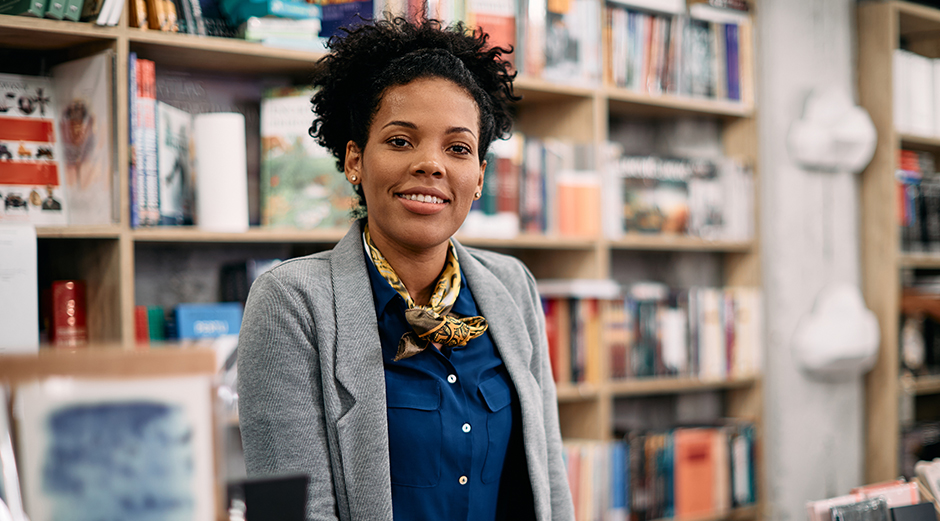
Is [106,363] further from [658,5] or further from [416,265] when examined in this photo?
[658,5]

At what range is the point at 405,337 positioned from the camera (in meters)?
1.12

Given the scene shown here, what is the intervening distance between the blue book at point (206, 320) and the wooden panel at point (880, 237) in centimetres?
245

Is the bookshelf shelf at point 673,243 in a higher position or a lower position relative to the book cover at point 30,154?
lower

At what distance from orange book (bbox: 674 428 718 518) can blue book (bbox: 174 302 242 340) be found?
60.5 inches

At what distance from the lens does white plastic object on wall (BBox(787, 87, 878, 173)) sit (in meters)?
2.72

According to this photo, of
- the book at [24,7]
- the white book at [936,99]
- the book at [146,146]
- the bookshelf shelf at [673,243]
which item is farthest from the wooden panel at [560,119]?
the white book at [936,99]

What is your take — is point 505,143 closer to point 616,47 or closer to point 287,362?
point 616,47

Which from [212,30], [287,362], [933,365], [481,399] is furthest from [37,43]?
[933,365]

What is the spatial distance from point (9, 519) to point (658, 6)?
8.15 feet

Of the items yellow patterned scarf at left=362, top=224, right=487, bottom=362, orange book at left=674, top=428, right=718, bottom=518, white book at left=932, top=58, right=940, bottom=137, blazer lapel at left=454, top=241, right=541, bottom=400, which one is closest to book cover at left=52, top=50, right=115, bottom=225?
yellow patterned scarf at left=362, top=224, right=487, bottom=362

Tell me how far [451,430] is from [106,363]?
0.68 m

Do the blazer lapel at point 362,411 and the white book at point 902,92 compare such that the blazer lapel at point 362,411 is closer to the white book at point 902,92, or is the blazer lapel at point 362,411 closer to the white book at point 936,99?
the white book at point 902,92

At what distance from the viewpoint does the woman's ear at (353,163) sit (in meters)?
1.22

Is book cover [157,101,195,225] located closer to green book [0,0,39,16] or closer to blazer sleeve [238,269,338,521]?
green book [0,0,39,16]
